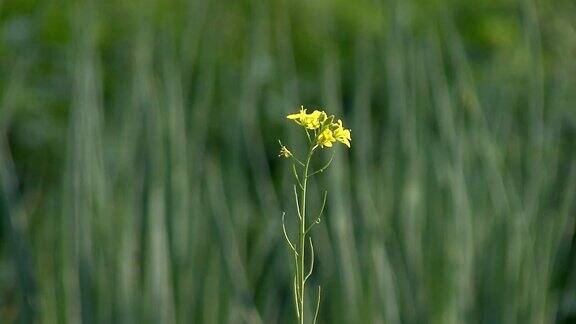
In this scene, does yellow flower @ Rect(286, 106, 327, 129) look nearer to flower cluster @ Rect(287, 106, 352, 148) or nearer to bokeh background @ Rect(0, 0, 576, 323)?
flower cluster @ Rect(287, 106, 352, 148)

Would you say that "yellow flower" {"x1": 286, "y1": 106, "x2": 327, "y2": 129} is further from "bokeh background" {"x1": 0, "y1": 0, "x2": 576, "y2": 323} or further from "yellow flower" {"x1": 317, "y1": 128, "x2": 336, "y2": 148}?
"bokeh background" {"x1": 0, "y1": 0, "x2": 576, "y2": 323}

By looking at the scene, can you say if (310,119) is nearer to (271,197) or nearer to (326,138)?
(326,138)

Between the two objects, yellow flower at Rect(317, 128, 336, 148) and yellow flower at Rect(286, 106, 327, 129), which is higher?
yellow flower at Rect(286, 106, 327, 129)

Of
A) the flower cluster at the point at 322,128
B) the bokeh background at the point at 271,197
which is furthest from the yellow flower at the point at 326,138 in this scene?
the bokeh background at the point at 271,197

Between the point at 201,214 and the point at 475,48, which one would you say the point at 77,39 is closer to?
the point at 201,214

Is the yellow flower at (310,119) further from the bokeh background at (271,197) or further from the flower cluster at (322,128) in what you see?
the bokeh background at (271,197)

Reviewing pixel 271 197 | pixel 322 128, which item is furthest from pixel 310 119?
pixel 271 197

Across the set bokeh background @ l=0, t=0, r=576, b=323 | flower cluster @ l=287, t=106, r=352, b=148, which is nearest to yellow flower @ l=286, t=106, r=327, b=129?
flower cluster @ l=287, t=106, r=352, b=148

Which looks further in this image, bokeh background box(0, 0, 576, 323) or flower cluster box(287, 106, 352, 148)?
bokeh background box(0, 0, 576, 323)

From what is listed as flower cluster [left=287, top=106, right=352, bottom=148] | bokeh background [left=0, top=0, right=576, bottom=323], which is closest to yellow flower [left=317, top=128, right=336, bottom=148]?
flower cluster [left=287, top=106, right=352, bottom=148]
